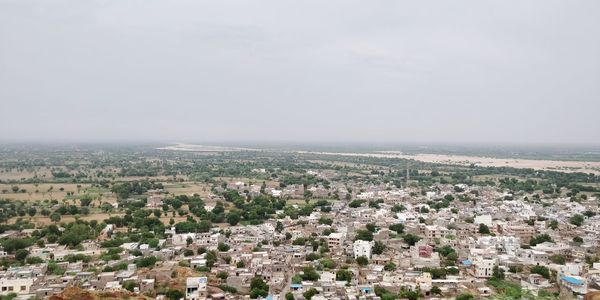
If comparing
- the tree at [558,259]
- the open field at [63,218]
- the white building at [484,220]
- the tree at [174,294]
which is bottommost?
the open field at [63,218]

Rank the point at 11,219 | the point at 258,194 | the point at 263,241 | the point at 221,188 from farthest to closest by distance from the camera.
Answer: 1. the point at 221,188
2. the point at 258,194
3. the point at 11,219
4. the point at 263,241

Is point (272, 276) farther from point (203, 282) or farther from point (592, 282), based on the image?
point (592, 282)

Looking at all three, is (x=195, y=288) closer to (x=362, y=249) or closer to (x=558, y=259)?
(x=362, y=249)

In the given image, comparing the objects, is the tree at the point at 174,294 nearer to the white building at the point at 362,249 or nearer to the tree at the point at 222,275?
the tree at the point at 222,275

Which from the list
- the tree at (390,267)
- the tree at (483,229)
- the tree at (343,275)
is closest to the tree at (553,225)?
the tree at (483,229)

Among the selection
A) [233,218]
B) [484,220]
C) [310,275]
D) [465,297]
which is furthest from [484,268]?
[233,218]

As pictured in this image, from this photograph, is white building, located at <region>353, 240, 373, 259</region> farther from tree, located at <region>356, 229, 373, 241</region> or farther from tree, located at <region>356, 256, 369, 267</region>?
tree, located at <region>356, 229, 373, 241</region>

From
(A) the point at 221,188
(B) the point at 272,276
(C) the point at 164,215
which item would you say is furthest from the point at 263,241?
(A) the point at 221,188

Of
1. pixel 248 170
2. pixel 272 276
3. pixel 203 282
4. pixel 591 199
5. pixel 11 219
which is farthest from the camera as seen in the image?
pixel 248 170
